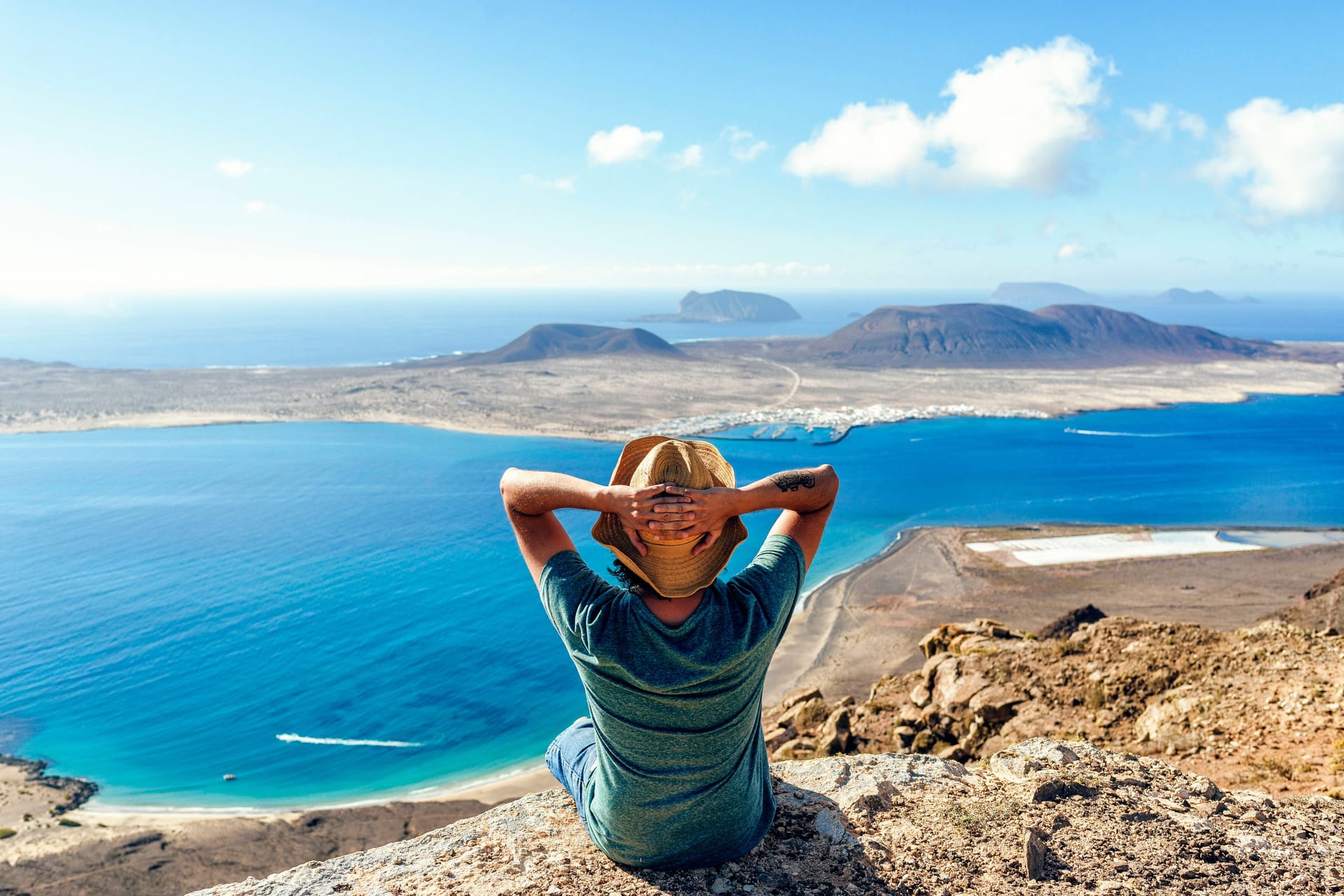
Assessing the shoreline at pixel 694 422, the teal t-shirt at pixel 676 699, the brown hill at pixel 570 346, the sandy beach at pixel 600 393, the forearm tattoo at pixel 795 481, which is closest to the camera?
the teal t-shirt at pixel 676 699

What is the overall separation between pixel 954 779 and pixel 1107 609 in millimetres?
21436

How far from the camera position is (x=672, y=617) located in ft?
6.78

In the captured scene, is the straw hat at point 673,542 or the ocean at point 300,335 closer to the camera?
the straw hat at point 673,542

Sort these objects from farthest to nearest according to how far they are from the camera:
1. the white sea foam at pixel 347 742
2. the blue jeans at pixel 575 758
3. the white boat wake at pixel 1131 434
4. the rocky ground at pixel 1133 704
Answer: the white boat wake at pixel 1131 434
the white sea foam at pixel 347 742
the rocky ground at pixel 1133 704
the blue jeans at pixel 575 758

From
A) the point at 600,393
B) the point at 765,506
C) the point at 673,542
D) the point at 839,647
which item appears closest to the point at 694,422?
the point at 600,393

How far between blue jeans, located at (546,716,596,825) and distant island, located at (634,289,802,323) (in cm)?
17544

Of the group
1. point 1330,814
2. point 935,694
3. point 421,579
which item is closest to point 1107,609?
point 935,694

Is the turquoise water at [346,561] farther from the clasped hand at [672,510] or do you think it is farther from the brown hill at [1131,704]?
the clasped hand at [672,510]

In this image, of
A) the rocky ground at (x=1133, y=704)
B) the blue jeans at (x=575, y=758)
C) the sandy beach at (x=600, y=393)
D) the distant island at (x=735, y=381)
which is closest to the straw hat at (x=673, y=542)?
the blue jeans at (x=575, y=758)

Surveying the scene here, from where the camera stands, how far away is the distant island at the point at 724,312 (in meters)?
180

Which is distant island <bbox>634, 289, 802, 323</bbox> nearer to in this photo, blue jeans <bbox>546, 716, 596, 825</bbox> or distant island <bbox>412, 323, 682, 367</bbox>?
distant island <bbox>412, 323, 682, 367</bbox>

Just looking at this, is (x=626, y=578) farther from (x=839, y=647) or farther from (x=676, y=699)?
(x=839, y=647)

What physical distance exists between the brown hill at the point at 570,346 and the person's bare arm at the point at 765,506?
8652cm

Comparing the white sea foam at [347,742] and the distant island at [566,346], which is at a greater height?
the distant island at [566,346]
